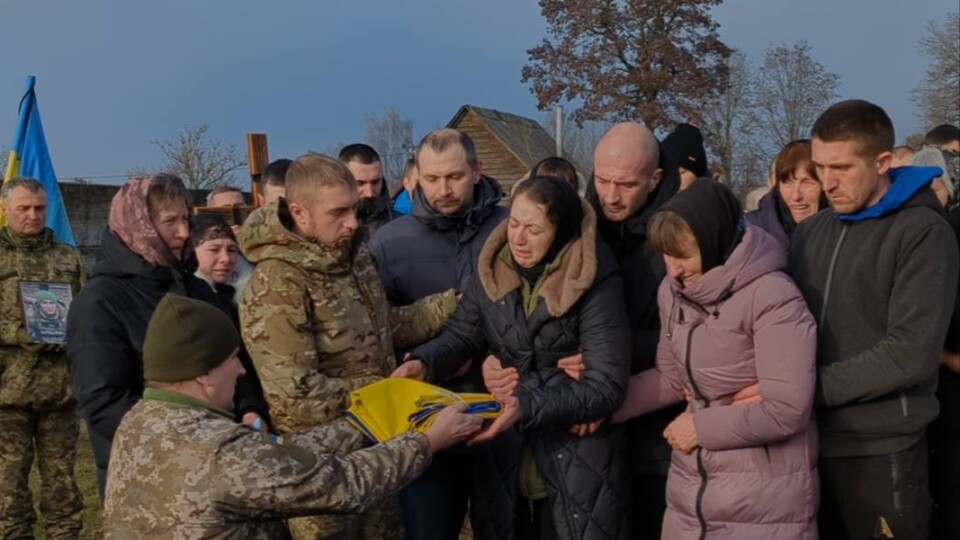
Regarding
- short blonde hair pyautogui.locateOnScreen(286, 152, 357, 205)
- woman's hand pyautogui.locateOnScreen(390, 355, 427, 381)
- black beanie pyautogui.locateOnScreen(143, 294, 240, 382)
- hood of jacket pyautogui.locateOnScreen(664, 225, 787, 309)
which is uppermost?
short blonde hair pyautogui.locateOnScreen(286, 152, 357, 205)

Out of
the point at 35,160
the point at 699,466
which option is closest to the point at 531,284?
the point at 699,466

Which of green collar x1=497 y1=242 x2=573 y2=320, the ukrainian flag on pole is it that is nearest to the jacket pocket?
green collar x1=497 y1=242 x2=573 y2=320

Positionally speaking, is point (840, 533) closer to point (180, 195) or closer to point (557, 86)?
point (180, 195)

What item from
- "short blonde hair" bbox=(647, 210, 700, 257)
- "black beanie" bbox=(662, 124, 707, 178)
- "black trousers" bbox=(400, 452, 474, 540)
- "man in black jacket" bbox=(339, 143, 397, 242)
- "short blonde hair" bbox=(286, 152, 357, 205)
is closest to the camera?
"short blonde hair" bbox=(647, 210, 700, 257)

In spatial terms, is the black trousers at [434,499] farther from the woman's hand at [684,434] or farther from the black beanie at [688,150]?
the black beanie at [688,150]

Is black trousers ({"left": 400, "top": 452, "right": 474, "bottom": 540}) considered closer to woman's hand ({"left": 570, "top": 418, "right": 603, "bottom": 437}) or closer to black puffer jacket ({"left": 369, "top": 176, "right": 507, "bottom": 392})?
woman's hand ({"left": 570, "top": 418, "right": 603, "bottom": 437})

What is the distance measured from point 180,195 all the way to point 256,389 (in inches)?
34.5

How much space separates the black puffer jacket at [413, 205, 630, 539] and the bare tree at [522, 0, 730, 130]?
23206 millimetres

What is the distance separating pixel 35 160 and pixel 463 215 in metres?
7.45

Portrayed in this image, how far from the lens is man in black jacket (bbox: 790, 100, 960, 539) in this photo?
296 centimetres

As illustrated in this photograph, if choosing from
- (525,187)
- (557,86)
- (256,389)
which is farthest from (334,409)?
(557,86)

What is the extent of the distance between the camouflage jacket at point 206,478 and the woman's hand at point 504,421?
0.56m

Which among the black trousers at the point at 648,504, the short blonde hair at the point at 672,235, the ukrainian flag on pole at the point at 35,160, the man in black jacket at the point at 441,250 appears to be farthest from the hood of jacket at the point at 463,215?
the ukrainian flag on pole at the point at 35,160

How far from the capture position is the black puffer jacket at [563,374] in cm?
330
